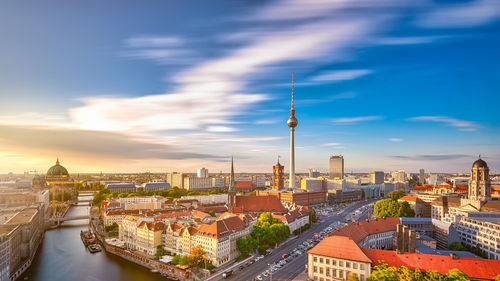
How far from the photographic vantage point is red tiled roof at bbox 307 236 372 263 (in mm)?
40906

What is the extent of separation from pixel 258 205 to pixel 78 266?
5183 cm

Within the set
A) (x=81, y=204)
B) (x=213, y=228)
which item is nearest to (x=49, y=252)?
(x=213, y=228)

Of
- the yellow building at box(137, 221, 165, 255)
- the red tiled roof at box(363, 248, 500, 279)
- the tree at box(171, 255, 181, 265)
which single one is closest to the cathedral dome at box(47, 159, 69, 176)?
the yellow building at box(137, 221, 165, 255)

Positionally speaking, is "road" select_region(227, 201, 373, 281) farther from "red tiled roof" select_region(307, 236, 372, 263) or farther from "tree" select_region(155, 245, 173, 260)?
"tree" select_region(155, 245, 173, 260)

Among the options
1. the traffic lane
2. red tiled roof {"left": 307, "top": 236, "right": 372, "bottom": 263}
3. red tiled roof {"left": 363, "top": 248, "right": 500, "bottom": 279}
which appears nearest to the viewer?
red tiled roof {"left": 363, "top": 248, "right": 500, "bottom": 279}

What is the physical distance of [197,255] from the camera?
52281 mm

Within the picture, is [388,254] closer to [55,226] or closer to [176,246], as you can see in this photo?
[176,246]

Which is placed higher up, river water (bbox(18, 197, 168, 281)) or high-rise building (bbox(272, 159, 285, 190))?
high-rise building (bbox(272, 159, 285, 190))

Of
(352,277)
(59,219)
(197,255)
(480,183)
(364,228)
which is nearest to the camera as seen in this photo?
(352,277)

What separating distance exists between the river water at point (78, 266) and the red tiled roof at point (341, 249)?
27115 mm

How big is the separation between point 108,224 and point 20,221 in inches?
904

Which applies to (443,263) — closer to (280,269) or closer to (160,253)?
(280,269)

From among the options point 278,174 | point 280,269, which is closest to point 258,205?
point 280,269

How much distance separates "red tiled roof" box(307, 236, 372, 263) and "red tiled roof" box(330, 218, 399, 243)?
15.4ft
